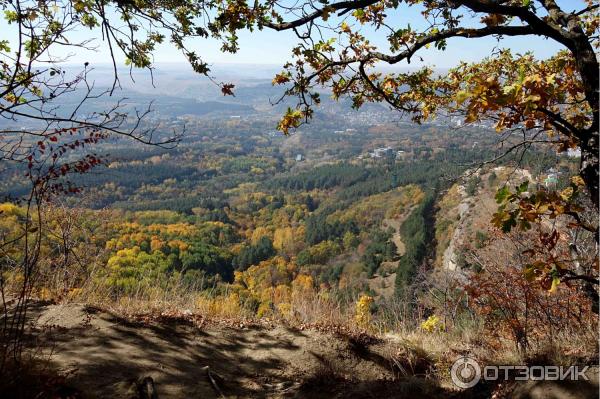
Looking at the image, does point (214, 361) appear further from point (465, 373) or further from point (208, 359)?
→ point (465, 373)

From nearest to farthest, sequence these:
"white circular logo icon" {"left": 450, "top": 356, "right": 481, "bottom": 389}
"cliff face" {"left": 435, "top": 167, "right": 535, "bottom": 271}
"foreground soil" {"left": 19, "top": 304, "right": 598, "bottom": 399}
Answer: "foreground soil" {"left": 19, "top": 304, "right": 598, "bottom": 399}, "white circular logo icon" {"left": 450, "top": 356, "right": 481, "bottom": 389}, "cliff face" {"left": 435, "top": 167, "right": 535, "bottom": 271}

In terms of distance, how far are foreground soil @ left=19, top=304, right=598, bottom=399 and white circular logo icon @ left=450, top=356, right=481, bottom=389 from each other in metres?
0.17

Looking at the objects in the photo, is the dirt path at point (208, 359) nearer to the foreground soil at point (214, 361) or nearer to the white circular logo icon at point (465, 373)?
the foreground soil at point (214, 361)

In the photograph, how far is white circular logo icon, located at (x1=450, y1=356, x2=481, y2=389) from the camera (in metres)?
3.56

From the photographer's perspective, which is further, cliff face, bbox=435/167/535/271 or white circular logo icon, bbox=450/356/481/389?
cliff face, bbox=435/167/535/271

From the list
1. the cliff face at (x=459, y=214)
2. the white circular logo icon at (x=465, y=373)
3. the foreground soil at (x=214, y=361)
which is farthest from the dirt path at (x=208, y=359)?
the cliff face at (x=459, y=214)

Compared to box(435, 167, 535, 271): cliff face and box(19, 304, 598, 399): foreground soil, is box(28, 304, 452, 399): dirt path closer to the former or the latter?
box(19, 304, 598, 399): foreground soil

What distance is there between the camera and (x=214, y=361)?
4.47 metres

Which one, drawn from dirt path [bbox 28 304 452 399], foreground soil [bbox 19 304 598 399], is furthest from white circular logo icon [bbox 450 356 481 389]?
dirt path [bbox 28 304 452 399]

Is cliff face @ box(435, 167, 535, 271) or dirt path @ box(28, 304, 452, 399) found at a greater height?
dirt path @ box(28, 304, 452, 399)

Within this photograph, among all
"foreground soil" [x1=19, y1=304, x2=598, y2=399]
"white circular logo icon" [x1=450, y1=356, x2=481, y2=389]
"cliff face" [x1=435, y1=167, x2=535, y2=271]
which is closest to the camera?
"foreground soil" [x1=19, y1=304, x2=598, y2=399]

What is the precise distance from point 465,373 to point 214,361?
9.09 feet

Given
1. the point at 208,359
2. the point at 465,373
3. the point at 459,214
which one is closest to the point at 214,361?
the point at 208,359

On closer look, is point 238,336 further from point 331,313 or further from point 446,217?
point 446,217
